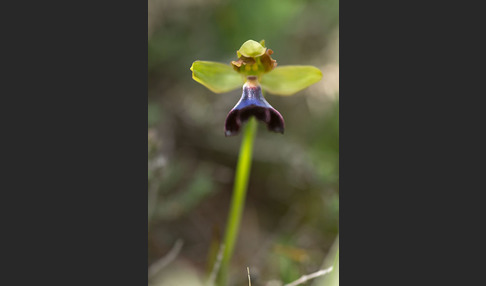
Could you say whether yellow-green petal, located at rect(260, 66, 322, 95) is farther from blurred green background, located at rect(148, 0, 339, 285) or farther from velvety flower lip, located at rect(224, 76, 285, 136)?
blurred green background, located at rect(148, 0, 339, 285)

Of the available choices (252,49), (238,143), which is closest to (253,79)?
(252,49)

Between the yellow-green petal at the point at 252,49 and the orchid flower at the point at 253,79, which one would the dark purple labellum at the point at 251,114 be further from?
the yellow-green petal at the point at 252,49

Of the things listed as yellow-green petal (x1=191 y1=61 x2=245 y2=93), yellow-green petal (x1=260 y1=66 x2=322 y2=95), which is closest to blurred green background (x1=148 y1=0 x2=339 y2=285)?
yellow-green petal (x1=191 y1=61 x2=245 y2=93)

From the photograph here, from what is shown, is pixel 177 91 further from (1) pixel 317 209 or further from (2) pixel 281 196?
(1) pixel 317 209

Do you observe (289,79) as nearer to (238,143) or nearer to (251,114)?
(251,114)

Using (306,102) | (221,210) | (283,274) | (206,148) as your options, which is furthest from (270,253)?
(306,102)

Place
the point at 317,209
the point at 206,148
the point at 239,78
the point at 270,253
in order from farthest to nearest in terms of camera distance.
Result: the point at 206,148 → the point at 317,209 → the point at 270,253 → the point at 239,78
